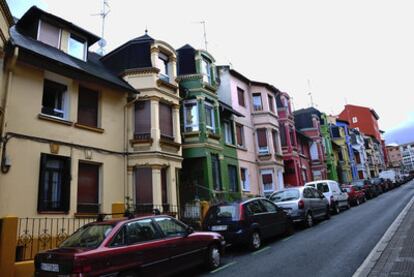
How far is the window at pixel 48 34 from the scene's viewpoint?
13820 millimetres

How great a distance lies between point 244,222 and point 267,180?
15353 millimetres

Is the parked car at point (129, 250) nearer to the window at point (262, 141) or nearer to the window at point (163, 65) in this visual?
the window at point (163, 65)

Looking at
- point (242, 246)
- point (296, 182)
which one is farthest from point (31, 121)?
point (296, 182)

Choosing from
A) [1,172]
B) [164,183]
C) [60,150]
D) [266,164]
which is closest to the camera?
[1,172]

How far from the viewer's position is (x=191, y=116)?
1952cm

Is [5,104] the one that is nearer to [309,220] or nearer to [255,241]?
[255,241]

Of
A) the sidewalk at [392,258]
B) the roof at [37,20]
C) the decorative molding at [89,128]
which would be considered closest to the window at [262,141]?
the decorative molding at [89,128]

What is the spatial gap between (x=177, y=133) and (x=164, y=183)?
289cm

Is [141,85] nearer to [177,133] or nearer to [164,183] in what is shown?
[177,133]

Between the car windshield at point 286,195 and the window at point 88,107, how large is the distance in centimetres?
910

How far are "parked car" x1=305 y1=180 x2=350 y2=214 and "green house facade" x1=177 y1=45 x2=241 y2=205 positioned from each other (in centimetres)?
514

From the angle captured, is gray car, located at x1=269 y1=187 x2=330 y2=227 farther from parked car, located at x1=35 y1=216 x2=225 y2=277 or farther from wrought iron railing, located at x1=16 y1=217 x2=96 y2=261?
wrought iron railing, located at x1=16 y1=217 x2=96 y2=261

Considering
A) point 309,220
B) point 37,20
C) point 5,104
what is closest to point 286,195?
point 309,220

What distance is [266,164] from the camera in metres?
25.5
